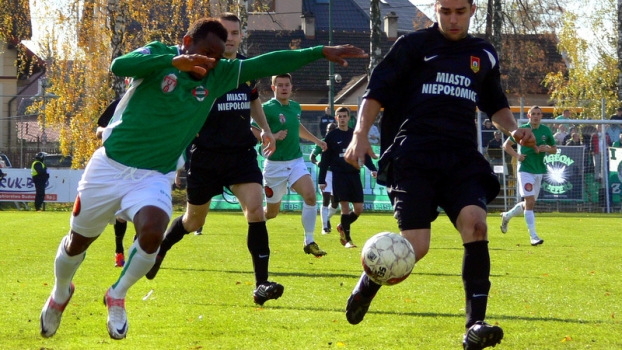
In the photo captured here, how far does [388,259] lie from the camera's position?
5547 millimetres

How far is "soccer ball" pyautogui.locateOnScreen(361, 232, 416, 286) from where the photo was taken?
5.54m

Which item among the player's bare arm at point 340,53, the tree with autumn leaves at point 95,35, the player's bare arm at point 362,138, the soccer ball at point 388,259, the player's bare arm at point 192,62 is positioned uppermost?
the tree with autumn leaves at point 95,35

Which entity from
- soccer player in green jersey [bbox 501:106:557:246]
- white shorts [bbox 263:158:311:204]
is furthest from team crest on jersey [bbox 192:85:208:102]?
soccer player in green jersey [bbox 501:106:557:246]

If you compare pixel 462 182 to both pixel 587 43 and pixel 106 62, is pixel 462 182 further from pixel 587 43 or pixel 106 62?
Answer: pixel 587 43

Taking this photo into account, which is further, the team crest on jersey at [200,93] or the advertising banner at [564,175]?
the advertising banner at [564,175]

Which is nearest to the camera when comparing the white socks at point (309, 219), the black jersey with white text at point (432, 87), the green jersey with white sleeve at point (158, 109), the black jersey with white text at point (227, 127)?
the green jersey with white sleeve at point (158, 109)

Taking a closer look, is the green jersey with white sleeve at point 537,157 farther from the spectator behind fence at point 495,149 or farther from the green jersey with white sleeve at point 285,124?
the spectator behind fence at point 495,149

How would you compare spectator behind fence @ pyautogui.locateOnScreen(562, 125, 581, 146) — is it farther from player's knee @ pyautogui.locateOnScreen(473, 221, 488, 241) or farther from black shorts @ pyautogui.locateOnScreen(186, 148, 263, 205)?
player's knee @ pyautogui.locateOnScreen(473, 221, 488, 241)

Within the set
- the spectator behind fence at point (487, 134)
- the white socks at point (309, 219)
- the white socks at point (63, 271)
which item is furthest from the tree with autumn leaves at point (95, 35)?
the white socks at point (63, 271)

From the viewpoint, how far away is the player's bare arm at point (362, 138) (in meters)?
5.52

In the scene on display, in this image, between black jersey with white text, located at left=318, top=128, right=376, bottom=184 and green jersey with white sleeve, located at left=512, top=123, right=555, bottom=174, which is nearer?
black jersey with white text, located at left=318, top=128, right=376, bottom=184

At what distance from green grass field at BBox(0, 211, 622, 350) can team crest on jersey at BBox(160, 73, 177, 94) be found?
1622 mm

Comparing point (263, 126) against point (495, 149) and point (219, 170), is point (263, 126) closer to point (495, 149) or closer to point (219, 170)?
point (219, 170)

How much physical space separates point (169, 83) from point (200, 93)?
254 mm
